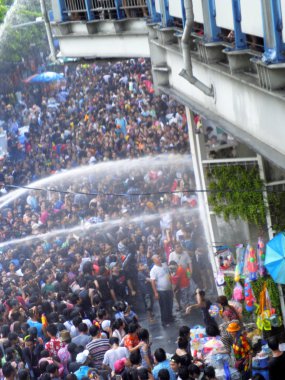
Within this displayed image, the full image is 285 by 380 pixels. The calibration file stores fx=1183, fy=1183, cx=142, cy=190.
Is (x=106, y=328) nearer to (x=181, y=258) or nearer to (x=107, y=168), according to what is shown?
(x=181, y=258)

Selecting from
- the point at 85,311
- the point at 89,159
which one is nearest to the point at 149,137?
the point at 89,159

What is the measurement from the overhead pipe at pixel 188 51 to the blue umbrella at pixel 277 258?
1850 millimetres

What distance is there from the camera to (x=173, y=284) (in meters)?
17.7

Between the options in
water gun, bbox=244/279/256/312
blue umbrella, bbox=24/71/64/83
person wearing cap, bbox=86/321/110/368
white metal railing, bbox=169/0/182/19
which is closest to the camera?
person wearing cap, bbox=86/321/110/368

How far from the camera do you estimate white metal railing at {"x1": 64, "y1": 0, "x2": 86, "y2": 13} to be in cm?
2059

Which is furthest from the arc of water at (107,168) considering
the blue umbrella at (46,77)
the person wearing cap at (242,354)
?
the blue umbrella at (46,77)

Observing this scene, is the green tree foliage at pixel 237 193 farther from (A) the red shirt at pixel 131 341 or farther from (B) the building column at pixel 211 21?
(B) the building column at pixel 211 21

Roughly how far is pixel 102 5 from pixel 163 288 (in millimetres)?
5130

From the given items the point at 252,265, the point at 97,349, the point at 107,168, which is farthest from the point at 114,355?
the point at 107,168

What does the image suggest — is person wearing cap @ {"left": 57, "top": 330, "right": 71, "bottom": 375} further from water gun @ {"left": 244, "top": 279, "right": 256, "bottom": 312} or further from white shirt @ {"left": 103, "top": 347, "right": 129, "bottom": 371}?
water gun @ {"left": 244, "top": 279, "right": 256, "bottom": 312}

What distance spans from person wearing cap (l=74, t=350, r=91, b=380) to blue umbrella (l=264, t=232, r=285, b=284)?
2411 mm

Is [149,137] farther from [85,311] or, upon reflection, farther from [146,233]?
[85,311]

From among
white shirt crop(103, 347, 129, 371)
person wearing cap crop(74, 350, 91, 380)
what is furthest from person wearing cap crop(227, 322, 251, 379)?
person wearing cap crop(74, 350, 91, 380)

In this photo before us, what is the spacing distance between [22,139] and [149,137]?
6.95m
